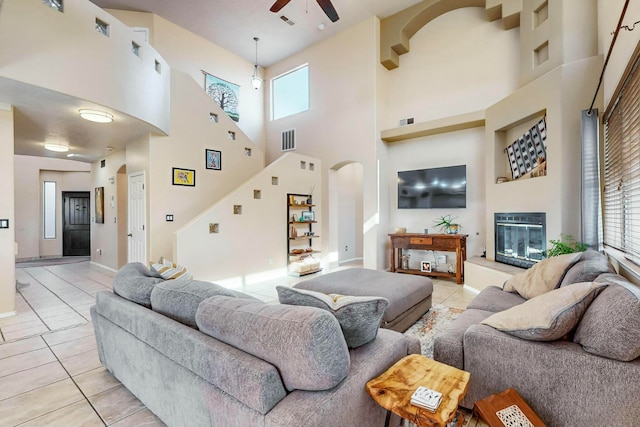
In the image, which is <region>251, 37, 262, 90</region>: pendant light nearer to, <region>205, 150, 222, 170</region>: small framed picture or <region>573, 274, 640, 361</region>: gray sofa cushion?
<region>205, 150, 222, 170</region>: small framed picture

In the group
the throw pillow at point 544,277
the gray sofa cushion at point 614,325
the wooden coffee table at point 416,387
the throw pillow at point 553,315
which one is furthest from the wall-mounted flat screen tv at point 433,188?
the wooden coffee table at point 416,387

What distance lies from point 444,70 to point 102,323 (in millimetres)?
6335

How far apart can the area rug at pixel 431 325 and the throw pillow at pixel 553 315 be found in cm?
107

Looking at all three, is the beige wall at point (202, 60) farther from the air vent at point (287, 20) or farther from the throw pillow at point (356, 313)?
the throw pillow at point (356, 313)

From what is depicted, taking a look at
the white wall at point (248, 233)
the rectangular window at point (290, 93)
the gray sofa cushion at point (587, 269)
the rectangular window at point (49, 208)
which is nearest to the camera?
the gray sofa cushion at point (587, 269)

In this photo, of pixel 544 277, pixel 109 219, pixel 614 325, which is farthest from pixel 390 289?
pixel 109 219

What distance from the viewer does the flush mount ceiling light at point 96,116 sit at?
3889mm

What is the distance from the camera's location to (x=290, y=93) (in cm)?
778

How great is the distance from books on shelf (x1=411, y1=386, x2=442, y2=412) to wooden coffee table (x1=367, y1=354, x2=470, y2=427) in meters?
0.01

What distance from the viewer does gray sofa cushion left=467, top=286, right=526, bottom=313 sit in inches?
→ 94.1

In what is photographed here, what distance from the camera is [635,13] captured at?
7.42 ft

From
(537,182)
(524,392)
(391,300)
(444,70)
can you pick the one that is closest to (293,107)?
(444,70)

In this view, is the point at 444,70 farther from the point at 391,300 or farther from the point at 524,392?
the point at 524,392

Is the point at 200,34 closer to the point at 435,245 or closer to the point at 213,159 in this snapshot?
the point at 213,159
